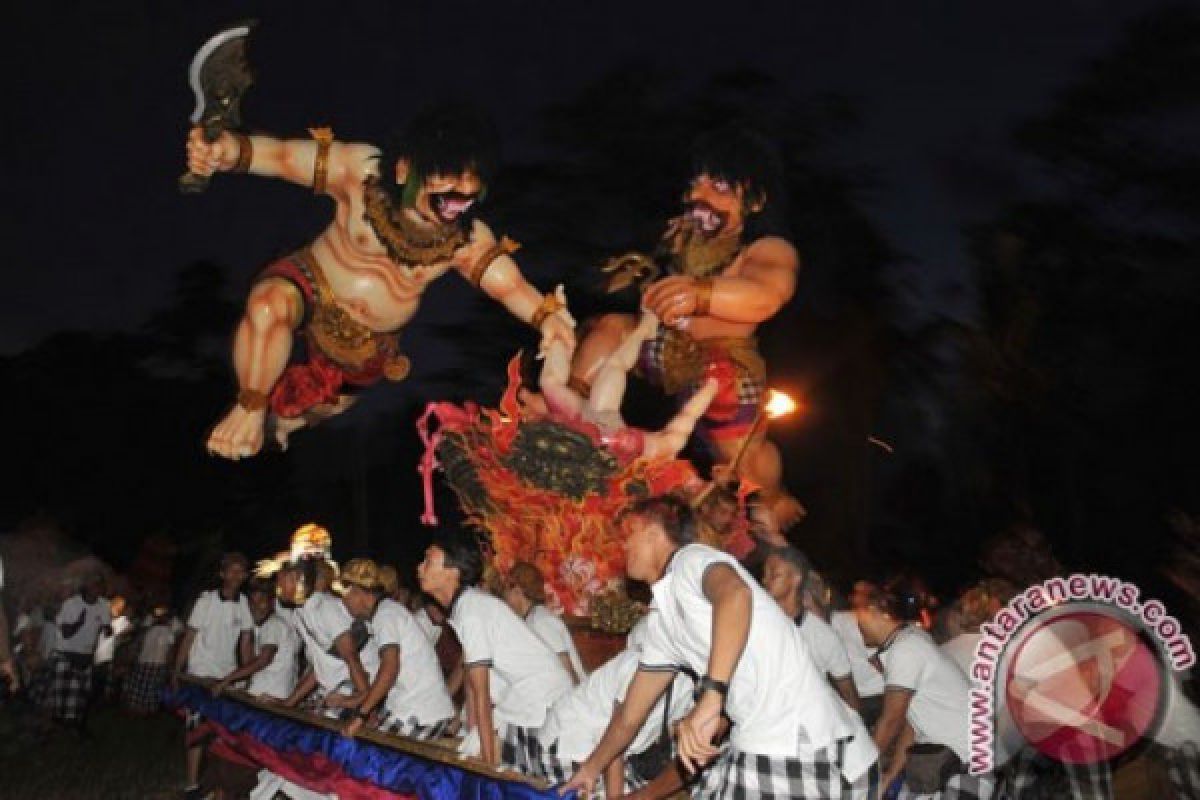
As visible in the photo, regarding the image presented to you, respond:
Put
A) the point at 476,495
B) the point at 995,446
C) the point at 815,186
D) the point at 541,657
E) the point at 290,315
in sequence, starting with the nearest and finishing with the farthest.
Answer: the point at 541,657, the point at 290,315, the point at 476,495, the point at 995,446, the point at 815,186

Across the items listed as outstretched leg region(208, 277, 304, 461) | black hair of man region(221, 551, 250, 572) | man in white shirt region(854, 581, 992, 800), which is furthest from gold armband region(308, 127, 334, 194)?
man in white shirt region(854, 581, 992, 800)

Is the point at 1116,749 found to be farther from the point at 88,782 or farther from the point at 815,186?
the point at 815,186

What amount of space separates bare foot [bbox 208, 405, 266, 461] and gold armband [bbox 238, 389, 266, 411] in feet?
0.12

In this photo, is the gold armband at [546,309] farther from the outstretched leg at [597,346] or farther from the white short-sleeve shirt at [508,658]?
the white short-sleeve shirt at [508,658]

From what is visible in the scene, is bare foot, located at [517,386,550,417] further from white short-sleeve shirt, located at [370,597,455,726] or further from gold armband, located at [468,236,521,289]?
white short-sleeve shirt, located at [370,597,455,726]

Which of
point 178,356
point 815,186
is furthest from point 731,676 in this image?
point 178,356

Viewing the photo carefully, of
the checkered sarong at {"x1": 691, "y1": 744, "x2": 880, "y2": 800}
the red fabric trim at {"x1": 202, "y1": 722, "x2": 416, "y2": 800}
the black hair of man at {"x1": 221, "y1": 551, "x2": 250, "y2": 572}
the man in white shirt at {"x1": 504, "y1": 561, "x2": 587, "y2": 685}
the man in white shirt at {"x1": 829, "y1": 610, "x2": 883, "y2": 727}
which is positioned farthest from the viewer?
the black hair of man at {"x1": 221, "y1": 551, "x2": 250, "y2": 572}

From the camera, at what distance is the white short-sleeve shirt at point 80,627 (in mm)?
11180

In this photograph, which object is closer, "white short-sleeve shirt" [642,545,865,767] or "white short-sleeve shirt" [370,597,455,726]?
"white short-sleeve shirt" [642,545,865,767]

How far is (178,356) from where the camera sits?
1897 centimetres

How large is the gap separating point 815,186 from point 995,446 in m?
3.52

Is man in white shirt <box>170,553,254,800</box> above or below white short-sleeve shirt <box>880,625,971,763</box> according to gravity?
below

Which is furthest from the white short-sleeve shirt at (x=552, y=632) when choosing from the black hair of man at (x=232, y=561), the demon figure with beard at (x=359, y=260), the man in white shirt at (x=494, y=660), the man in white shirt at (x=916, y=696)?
the black hair of man at (x=232, y=561)

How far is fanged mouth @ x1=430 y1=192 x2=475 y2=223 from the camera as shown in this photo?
7.87 m
